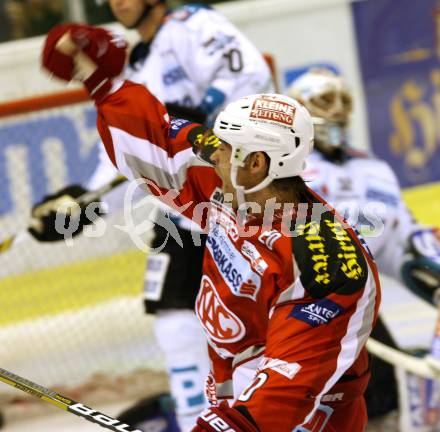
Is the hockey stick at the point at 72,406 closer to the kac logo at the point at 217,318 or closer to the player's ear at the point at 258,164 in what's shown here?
the kac logo at the point at 217,318

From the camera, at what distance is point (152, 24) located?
387 cm

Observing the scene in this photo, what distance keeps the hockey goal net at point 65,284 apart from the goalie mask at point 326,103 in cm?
96

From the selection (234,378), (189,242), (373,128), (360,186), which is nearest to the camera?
(234,378)

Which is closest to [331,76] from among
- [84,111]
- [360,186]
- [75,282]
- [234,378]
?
[360,186]

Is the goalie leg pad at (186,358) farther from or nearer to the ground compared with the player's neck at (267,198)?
nearer to the ground

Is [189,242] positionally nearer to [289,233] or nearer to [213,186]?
[213,186]

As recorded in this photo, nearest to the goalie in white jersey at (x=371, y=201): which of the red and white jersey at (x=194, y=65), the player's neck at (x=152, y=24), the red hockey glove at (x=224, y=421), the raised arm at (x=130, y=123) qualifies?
the red and white jersey at (x=194, y=65)

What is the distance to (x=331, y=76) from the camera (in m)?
4.18

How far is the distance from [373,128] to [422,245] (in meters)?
2.64

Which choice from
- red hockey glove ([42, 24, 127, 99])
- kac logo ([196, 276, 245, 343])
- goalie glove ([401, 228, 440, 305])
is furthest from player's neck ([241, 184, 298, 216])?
goalie glove ([401, 228, 440, 305])

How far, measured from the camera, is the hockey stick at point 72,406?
2.38 m

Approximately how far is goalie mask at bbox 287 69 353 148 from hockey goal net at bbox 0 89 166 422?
3.14 feet

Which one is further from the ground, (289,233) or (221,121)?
(221,121)

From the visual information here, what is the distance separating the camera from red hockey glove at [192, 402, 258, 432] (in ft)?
7.12
